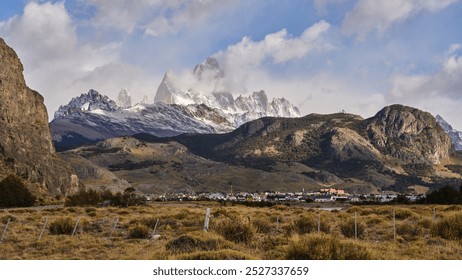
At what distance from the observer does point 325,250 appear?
58.7 feet

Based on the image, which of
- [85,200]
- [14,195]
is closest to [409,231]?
[85,200]

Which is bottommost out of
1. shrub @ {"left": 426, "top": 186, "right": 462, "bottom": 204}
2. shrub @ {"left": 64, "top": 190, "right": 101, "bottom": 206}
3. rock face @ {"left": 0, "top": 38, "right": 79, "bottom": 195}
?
shrub @ {"left": 64, "top": 190, "right": 101, "bottom": 206}

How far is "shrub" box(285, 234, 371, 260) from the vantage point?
17766 millimetres

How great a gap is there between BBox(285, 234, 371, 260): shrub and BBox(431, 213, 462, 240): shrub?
9690 mm

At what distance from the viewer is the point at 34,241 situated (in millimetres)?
26750

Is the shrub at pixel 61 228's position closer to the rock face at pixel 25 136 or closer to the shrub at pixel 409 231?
the shrub at pixel 409 231

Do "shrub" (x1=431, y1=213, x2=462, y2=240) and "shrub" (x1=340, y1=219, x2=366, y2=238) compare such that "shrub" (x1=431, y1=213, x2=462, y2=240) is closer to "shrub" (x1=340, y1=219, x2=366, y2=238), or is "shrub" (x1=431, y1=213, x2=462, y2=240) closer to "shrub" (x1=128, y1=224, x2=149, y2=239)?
"shrub" (x1=340, y1=219, x2=366, y2=238)

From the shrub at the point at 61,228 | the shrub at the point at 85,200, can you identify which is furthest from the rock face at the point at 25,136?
the shrub at the point at 61,228

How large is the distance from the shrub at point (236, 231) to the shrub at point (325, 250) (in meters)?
6.15

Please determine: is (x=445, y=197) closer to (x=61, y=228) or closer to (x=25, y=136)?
(x=61, y=228)

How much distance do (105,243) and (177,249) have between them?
7675mm

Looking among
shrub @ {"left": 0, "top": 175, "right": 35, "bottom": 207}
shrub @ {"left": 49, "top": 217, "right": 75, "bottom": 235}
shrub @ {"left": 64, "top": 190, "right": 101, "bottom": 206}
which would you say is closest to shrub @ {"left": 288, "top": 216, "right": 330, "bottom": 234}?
shrub @ {"left": 49, "top": 217, "right": 75, "bottom": 235}
